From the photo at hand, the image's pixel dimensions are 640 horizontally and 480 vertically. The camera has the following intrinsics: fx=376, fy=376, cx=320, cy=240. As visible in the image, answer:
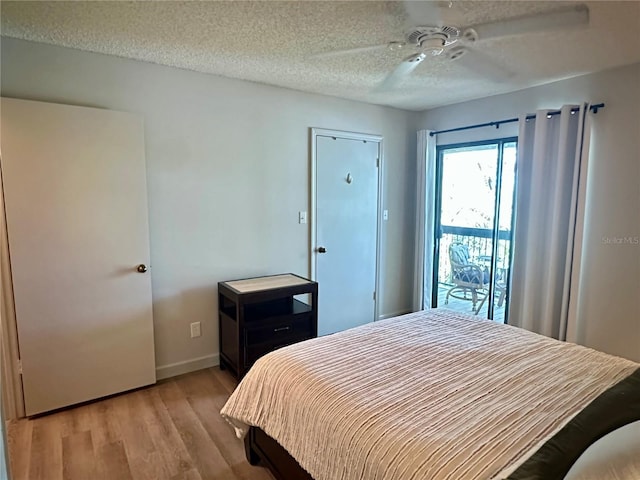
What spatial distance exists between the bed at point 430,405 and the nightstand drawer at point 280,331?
894mm

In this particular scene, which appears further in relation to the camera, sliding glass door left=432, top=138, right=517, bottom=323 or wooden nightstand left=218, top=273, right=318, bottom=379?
sliding glass door left=432, top=138, right=517, bottom=323

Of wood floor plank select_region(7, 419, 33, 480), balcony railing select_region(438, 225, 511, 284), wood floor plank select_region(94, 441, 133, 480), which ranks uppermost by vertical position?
balcony railing select_region(438, 225, 511, 284)

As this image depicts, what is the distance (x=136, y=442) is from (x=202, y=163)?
196cm

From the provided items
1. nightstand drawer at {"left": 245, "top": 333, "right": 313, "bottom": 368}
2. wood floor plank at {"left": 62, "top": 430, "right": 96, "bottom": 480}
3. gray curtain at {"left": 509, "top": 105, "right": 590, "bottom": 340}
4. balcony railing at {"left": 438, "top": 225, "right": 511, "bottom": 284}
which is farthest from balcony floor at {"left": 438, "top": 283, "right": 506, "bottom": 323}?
wood floor plank at {"left": 62, "top": 430, "right": 96, "bottom": 480}

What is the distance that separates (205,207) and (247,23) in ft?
4.72

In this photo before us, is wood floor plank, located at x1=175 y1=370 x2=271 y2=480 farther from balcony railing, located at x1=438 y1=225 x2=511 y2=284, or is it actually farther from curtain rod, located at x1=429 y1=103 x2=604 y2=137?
curtain rod, located at x1=429 y1=103 x2=604 y2=137

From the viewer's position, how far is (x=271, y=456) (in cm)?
186

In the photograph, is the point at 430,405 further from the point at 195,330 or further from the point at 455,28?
the point at 195,330

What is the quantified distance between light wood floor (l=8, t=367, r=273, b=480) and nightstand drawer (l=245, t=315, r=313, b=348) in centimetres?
45

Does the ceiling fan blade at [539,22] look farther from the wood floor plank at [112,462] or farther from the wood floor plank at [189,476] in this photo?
the wood floor plank at [112,462]

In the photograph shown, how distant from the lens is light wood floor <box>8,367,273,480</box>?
1960mm

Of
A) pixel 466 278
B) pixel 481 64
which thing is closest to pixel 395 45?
pixel 481 64

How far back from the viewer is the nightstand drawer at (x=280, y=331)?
112 inches

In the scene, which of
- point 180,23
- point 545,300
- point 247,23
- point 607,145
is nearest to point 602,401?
point 545,300
